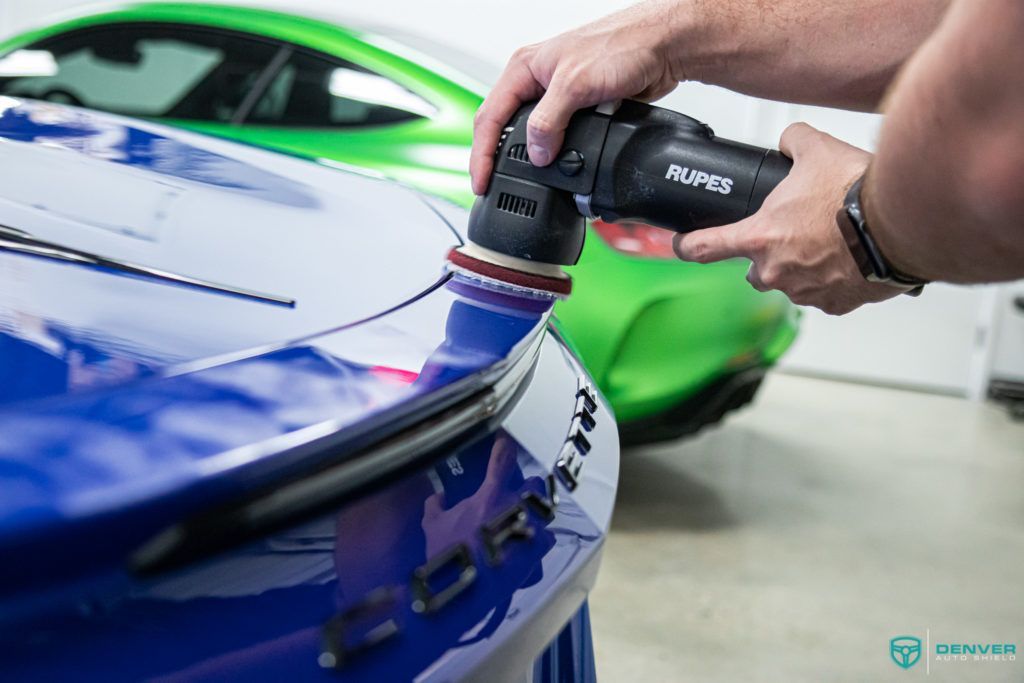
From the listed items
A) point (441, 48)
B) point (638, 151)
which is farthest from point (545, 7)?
point (638, 151)

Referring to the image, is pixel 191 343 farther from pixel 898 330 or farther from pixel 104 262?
pixel 898 330

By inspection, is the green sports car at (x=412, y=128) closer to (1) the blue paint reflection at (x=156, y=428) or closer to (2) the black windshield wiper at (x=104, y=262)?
(2) the black windshield wiper at (x=104, y=262)

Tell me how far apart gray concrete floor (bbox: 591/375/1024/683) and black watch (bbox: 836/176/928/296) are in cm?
146

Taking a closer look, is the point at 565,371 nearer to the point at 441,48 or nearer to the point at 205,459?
the point at 205,459

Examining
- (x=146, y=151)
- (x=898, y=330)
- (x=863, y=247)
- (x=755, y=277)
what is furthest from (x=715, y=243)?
(x=898, y=330)

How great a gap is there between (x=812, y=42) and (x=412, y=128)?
172 centimetres

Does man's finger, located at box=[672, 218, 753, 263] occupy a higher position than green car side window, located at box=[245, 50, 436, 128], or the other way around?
man's finger, located at box=[672, 218, 753, 263]

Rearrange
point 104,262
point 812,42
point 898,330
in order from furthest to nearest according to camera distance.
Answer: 1. point 898,330
2. point 812,42
3. point 104,262

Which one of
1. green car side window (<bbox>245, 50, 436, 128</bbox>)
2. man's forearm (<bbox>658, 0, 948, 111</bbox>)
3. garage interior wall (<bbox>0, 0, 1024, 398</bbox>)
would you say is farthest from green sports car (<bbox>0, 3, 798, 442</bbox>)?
garage interior wall (<bbox>0, 0, 1024, 398</bbox>)

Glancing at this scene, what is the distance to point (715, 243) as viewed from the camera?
3.34 feet

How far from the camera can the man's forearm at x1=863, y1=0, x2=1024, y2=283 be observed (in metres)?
0.60

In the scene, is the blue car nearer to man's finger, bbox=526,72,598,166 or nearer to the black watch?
man's finger, bbox=526,72,598,166

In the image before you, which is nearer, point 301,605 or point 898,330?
point 301,605

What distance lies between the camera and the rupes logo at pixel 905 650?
7.60ft
